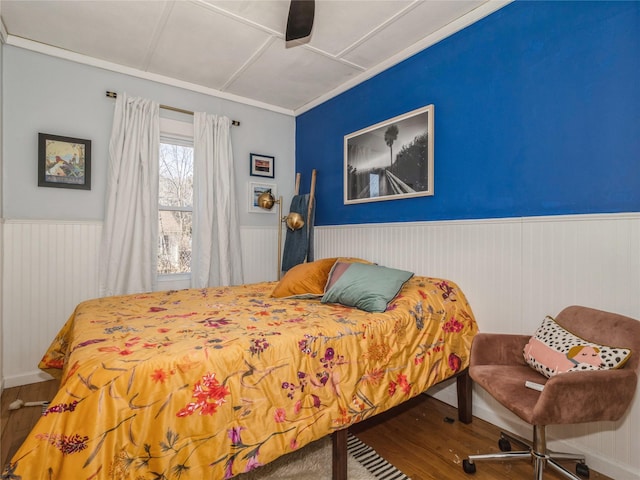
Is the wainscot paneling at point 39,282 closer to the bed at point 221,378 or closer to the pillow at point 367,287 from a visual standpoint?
the bed at point 221,378

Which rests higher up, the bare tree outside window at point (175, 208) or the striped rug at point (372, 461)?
the bare tree outside window at point (175, 208)

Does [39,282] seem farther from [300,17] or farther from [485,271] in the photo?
[485,271]

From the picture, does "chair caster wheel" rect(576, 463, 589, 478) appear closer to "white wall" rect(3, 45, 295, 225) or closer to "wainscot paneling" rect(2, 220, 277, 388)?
"wainscot paneling" rect(2, 220, 277, 388)

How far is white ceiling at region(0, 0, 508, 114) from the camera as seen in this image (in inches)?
84.4

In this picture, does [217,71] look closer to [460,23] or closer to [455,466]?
[460,23]

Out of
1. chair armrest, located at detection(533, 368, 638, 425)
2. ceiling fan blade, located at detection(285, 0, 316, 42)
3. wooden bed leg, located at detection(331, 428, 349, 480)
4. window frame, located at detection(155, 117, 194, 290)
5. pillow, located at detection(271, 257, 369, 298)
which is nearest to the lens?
chair armrest, located at detection(533, 368, 638, 425)

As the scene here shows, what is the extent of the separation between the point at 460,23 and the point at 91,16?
8.31ft

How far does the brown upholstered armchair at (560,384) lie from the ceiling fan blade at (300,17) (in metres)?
1.98

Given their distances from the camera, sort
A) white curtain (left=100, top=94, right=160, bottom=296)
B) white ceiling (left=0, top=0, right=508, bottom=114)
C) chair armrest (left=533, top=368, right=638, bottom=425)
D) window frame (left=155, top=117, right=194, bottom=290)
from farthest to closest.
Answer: window frame (left=155, top=117, right=194, bottom=290) → white curtain (left=100, top=94, right=160, bottom=296) → white ceiling (left=0, top=0, right=508, bottom=114) → chair armrest (left=533, top=368, right=638, bottom=425)

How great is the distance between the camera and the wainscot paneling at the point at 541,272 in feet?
5.17

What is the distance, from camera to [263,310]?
1984 millimetres

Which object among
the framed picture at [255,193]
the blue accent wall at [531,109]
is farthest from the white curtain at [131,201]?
the blue accent wall at [531,109]

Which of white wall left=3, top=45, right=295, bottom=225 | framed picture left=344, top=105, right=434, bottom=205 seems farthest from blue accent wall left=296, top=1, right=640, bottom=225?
white wall left=3, top=45, right=295, bottom=225

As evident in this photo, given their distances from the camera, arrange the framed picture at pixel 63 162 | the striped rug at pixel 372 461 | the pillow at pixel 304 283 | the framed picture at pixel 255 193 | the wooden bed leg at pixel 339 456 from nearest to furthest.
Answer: the wooden bed leg at pixel 339 456
the striped rug at pixel 372 461
the pillow at pixel 304 283
the framed picture at pixel 63 162
the framed picture at pixel 255 193
